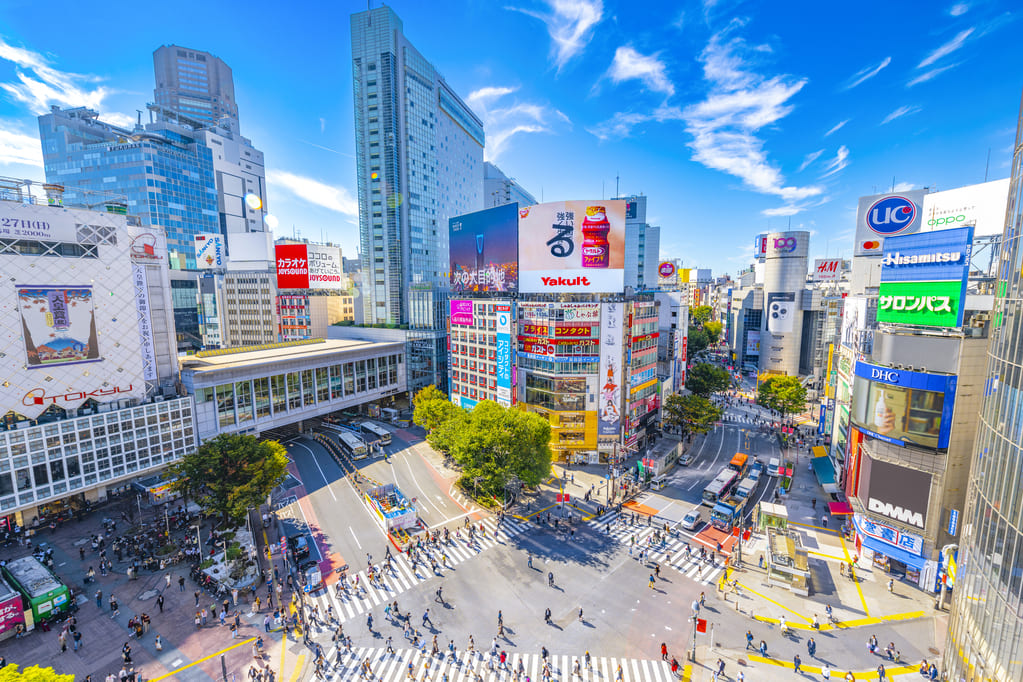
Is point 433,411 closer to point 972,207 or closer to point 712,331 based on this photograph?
point 972,207

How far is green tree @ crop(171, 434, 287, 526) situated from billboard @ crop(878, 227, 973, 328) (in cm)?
6289

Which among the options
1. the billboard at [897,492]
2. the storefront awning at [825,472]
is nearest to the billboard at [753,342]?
the storefront awning at [825,472]

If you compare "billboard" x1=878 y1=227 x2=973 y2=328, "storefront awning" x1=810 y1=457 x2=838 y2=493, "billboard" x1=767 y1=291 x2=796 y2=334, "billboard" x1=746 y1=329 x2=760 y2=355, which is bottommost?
"storefront awning" x1=810 y1=457 x2=838 y2=493

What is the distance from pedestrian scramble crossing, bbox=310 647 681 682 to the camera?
90.1 ft

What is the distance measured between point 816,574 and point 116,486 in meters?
76.0

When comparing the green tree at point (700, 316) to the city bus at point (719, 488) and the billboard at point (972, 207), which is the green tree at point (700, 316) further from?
the city bus at point (719, 488)

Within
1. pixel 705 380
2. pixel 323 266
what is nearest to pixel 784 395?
pixel 705 380

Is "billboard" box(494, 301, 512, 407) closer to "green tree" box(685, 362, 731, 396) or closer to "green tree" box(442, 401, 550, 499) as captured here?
"green tree" box(442, 401, 550, 499)

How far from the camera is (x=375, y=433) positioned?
232ft

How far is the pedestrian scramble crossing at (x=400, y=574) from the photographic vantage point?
34.0 m

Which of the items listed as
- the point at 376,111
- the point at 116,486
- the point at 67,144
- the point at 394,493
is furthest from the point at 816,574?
the point at 67,144

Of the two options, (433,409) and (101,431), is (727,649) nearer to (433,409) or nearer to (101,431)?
(433,409)

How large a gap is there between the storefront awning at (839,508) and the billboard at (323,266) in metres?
96.5

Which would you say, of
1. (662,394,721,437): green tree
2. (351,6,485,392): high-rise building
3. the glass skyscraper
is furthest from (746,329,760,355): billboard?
the glass skyscraper
